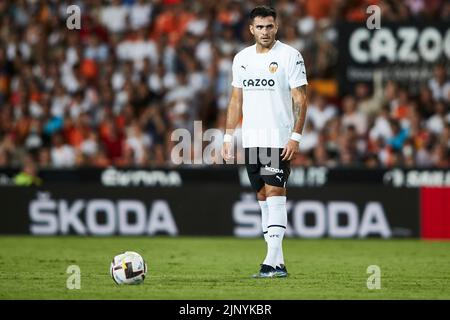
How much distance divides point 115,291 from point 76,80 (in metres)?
13.3

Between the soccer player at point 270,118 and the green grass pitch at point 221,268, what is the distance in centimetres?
58

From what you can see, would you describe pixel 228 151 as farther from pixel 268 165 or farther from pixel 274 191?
pixel 274 191

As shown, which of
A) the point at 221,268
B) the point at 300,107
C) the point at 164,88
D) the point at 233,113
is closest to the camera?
the point at 300,107

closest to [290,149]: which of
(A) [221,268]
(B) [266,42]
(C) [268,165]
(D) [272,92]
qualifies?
(C) [268,165]

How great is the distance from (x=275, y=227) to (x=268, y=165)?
25.5 inches

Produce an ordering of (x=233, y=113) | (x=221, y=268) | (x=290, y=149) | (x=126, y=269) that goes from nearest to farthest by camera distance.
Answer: (x=126, y=269) < (x=290, y=149) < (x=233, y=113) < (x=221, y=268)

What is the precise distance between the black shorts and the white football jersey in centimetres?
7

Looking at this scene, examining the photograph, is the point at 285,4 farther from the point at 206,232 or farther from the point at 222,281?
the point at 222,281

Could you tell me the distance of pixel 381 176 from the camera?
18.5m

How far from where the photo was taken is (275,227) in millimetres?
10906

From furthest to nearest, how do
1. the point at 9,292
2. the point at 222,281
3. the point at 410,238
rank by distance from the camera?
the point at 410,238
the point at 222,281
the point at 9,292

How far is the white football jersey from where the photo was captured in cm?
1098

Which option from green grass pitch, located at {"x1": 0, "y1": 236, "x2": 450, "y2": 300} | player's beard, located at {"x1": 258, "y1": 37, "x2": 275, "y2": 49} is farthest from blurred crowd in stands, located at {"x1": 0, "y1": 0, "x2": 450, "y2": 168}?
player's beard, located at {"x1": 258, "y1": 37, "x2": 275, "y2": 49}
